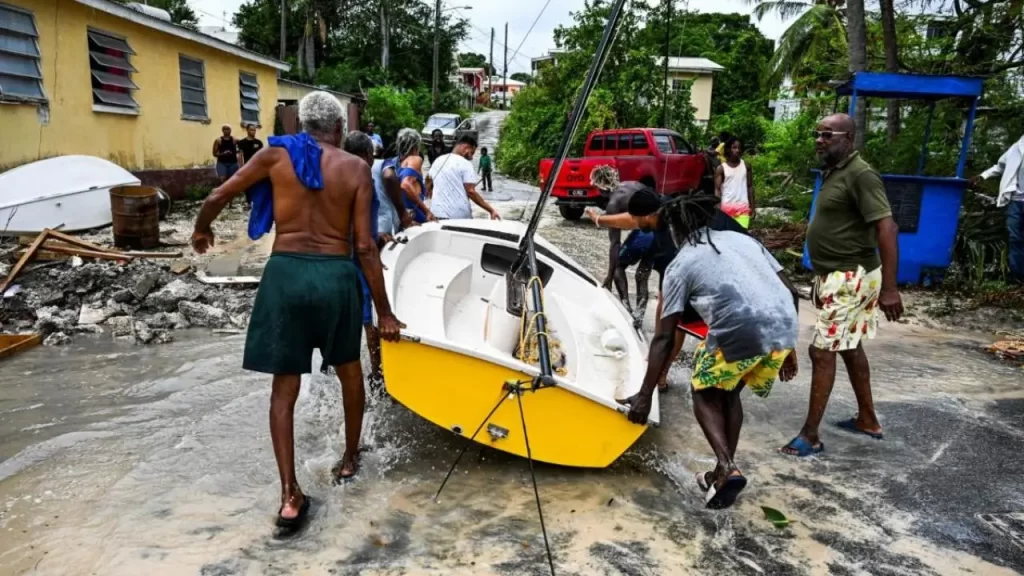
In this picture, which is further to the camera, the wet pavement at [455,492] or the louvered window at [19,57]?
the louvered window at [19,57]

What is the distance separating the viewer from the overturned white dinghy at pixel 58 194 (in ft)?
26.6

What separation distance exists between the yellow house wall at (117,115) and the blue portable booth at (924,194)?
32.5 feet

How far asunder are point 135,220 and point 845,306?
7707 mm

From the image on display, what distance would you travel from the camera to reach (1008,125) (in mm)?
8766

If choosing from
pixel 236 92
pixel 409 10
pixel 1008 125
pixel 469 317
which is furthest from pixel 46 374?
pixel 409 10

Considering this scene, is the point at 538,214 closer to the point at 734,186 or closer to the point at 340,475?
the point at 340,475

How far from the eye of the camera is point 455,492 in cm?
342

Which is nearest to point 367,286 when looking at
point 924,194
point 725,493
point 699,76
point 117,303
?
point 725,493

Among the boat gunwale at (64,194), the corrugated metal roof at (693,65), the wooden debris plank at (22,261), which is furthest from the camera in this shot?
the corrugated metal roof at (693,65)

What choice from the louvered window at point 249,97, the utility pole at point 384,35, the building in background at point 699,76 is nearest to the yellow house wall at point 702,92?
the building in background at point 699,76

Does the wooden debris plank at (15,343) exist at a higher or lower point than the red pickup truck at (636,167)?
lower

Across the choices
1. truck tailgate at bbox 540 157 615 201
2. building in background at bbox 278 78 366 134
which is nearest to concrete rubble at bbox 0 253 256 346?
building in background at bbox 278 78 366 134

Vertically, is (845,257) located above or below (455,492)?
above

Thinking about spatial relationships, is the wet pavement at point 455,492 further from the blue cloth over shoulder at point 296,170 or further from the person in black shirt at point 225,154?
the person in black shirt at point 225,154
